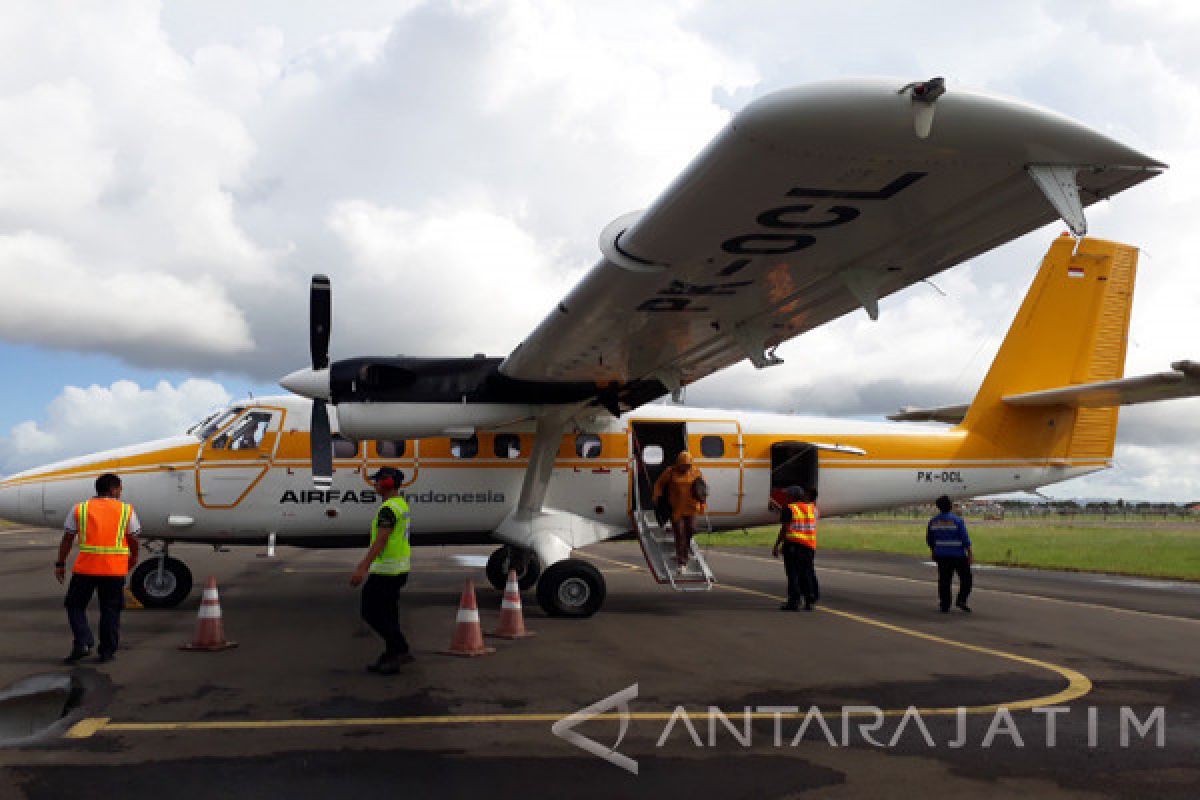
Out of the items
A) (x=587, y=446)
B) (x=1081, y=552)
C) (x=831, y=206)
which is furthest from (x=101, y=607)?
(x=1081, y=552)

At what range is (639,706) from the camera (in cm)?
639

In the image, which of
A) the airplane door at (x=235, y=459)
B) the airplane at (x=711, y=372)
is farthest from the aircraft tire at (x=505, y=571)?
the airplane door at (x=235, y=459)

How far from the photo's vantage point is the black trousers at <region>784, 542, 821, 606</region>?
12008 mm

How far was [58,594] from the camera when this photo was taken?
13578 millimetres

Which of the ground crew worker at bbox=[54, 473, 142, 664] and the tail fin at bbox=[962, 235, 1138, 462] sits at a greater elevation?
the tail fin at bbox=[962, 235, 1138, 462]

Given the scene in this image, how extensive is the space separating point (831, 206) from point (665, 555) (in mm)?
7554

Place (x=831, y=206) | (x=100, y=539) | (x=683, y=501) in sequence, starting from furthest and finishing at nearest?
(x=683, y=501) < (x=100, y=539) < (x=831, y=206)

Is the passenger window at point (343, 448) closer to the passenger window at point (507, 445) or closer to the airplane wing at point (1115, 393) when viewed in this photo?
the passenger window at point (507, 445)

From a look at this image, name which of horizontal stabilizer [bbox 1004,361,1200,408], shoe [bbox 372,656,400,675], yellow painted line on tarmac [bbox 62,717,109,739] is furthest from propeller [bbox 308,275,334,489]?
horizontal stabilizer [bbox 1004,361,1200,408]

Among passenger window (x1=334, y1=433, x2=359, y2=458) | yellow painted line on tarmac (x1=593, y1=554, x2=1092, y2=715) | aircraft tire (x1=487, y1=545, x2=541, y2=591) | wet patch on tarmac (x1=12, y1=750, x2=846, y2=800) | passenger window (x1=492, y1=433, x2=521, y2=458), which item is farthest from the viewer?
aircraft tire (x1=487, y1=545, x2=541, y2=591)

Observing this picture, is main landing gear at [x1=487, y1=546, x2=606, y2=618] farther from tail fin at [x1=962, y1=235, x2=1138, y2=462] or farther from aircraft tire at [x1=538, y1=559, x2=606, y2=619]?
tail fin at [x1=962, y1=235, x2=1138, y2=462]

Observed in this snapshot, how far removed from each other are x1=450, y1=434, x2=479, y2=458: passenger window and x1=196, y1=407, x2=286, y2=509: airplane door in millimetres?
2462

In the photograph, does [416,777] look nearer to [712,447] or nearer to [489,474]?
[489,474]

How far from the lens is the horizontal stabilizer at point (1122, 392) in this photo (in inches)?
413
